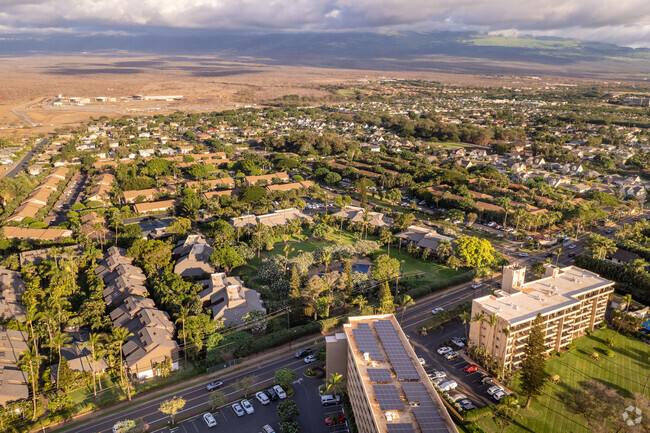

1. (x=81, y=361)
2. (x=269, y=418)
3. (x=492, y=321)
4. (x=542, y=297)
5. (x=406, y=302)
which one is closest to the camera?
(x=269, y=418)

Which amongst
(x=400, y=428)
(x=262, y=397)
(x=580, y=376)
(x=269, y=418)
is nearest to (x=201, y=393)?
(x=262, y=397)

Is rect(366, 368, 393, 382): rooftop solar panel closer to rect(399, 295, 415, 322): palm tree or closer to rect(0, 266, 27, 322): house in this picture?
rect(399, 295, 415, 322): palm tree

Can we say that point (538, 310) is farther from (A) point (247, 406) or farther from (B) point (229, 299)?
(B) point (229, 299)

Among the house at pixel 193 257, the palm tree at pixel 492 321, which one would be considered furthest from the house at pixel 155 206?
the palm tree at pixel 492 321

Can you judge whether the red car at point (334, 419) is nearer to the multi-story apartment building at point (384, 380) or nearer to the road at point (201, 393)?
the multi-story apartment building at point (384, 380)

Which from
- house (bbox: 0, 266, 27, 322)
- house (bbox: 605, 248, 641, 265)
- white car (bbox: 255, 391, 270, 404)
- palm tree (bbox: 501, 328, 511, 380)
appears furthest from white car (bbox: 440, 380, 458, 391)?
house (bbox: 0, 266, 27, 322)

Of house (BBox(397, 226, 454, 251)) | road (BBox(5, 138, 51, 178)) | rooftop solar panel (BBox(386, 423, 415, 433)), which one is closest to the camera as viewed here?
rooftop solar panel (BBox(386, 423, 415, 433))

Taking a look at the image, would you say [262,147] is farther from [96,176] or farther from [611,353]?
[611,353]
